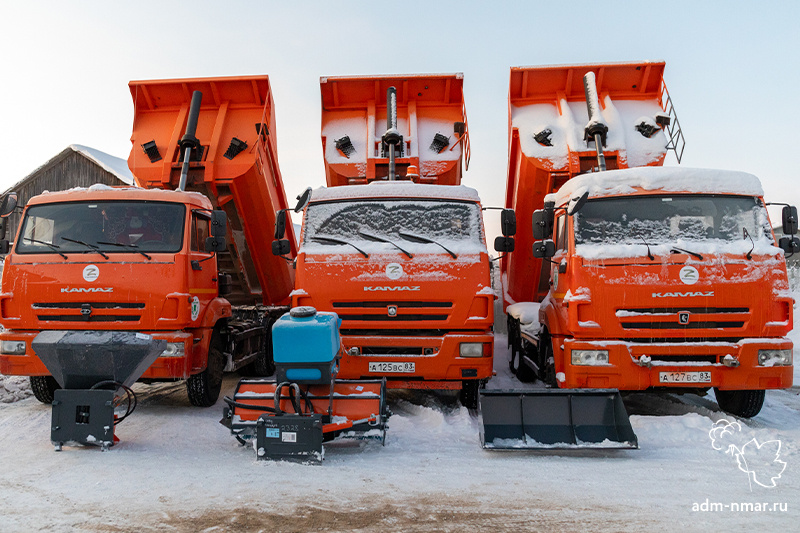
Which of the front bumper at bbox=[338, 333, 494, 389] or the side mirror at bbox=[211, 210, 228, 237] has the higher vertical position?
the side mirror at bbox=[211, 210, 228, 237]

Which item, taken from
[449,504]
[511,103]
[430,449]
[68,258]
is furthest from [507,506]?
[511,103]

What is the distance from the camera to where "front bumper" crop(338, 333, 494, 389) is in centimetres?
559

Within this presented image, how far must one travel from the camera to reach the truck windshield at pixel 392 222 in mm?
6031

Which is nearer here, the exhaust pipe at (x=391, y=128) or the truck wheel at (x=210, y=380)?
the truck wheel at (x=210, y=380)

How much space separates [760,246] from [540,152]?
293cm

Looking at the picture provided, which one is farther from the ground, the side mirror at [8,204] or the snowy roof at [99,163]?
the snowy roof at [99,163]

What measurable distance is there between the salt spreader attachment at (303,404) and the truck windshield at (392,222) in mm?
1571

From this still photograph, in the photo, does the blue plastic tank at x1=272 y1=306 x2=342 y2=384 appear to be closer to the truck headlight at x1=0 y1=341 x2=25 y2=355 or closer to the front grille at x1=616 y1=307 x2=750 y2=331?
the front grille at x1=616 y1=307 x2=750 y2=331

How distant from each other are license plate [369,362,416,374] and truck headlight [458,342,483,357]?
0.51 metres

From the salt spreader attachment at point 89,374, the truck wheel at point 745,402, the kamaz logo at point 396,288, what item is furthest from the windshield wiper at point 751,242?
the salt spreader attachment at point 89,374

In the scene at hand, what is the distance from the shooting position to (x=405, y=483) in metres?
3.82

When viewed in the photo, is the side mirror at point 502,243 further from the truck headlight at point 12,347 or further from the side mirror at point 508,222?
the truck headlight at point 12,347

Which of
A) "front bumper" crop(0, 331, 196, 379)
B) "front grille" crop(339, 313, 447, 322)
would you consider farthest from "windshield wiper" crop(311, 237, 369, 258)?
"front bumper" crop(0, 331, 196, 379)

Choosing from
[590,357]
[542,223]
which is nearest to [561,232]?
[542,223]
